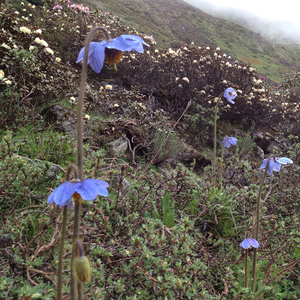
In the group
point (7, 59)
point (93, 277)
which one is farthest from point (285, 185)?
point (7, 59)

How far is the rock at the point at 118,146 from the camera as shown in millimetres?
3109

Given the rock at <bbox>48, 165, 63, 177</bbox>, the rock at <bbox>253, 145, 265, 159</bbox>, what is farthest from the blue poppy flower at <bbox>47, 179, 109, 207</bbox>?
the rock at <bbox>253, 145, 265, 159</bbox>

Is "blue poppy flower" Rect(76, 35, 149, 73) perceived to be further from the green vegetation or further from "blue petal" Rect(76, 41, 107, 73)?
the green vegetation

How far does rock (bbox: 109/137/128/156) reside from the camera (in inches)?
122

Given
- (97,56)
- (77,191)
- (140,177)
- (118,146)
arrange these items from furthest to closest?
(118,146), (140,177), (97,56), (77,191)

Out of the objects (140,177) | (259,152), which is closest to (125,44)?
(140,177)

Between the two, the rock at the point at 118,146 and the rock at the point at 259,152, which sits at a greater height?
the rock at the point at 259,152

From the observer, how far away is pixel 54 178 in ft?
6.13

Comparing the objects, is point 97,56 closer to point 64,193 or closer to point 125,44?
point 125,44

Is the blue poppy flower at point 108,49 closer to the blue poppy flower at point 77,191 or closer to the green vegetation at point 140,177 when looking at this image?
the blue poppy flower at point 77,191

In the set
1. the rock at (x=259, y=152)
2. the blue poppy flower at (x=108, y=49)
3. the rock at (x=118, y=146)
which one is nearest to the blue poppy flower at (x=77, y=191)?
the blue poppy flower at (x=108, y=49)

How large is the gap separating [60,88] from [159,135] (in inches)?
64.8

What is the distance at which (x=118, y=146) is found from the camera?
10.5 ft

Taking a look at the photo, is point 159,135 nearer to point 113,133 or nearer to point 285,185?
point 113,133
